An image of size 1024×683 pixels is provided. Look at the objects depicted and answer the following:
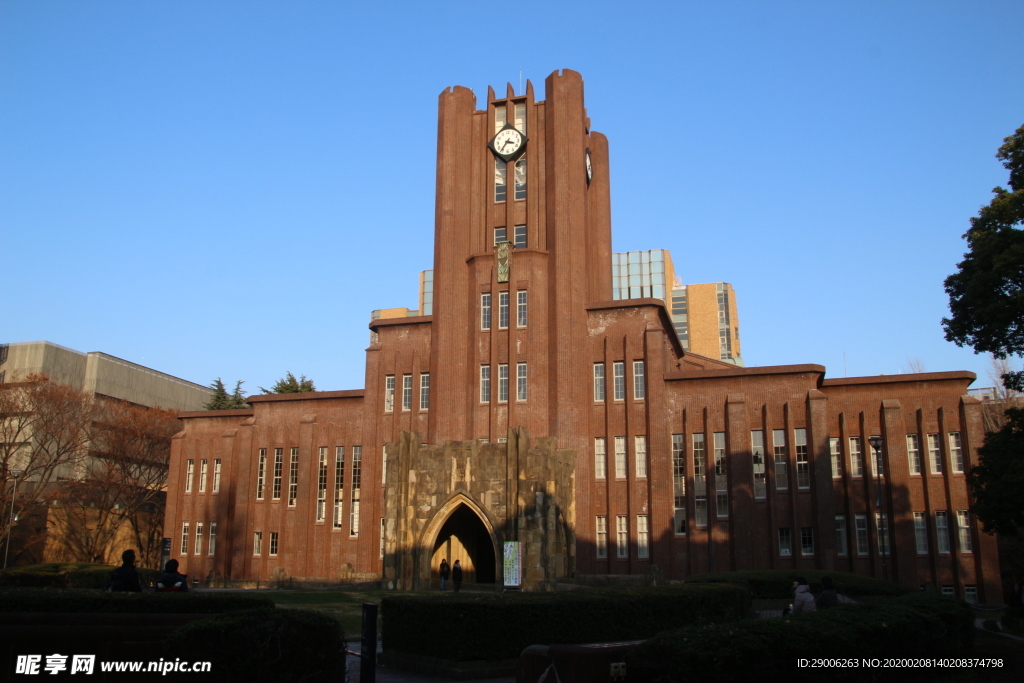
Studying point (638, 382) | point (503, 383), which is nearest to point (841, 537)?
point (638, 382)

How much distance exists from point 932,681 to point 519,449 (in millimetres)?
22295

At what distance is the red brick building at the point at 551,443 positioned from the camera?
35.8m

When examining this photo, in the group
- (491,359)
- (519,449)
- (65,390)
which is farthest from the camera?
(65,390)

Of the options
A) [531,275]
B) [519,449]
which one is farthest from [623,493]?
[531,275]

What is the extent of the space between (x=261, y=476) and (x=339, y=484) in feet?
15.0

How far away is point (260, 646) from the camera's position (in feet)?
37.1

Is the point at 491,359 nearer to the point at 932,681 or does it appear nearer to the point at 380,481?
the point at 380,481

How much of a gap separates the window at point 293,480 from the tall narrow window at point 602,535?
14606mm

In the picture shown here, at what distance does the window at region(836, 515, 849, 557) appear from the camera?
36469 mm

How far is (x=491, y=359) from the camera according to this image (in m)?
41.3

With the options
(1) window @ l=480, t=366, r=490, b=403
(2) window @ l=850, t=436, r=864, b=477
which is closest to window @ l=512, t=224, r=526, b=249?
(1) window @ l=480, t=366, r=490, b=403

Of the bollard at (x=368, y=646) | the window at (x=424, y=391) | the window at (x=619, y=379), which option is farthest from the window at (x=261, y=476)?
the bollard at (x=368, y=646)

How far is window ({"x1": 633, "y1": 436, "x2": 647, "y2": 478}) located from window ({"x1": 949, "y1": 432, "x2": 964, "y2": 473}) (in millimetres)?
12349

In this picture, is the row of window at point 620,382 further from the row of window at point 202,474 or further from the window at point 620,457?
the row of window at point 202,474
